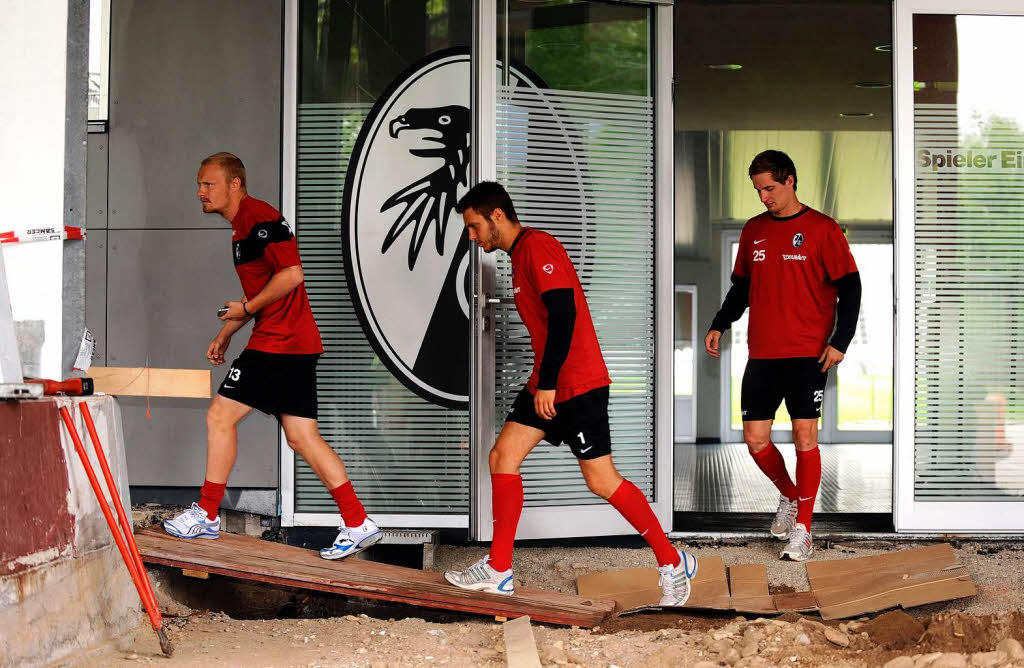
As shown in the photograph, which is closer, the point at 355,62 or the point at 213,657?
the point at 213,657

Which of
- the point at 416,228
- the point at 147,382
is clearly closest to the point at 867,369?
the point at 416,228

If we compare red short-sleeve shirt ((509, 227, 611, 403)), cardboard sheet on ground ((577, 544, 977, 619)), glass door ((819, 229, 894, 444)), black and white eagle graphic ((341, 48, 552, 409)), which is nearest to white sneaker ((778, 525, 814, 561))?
cardboard sheet on ground ((577, 544, 977, 619))

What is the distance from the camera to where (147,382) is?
4.13 meters

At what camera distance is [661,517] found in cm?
530

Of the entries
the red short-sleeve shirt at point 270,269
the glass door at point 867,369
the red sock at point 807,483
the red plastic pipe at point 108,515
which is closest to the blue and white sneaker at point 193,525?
the red short-sleeve shirt at point 270,269

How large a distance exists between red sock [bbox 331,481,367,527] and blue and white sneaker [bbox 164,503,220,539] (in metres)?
0.55

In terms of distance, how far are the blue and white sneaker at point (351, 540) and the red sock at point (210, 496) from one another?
1.69 ft

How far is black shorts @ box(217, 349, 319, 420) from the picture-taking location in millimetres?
4371

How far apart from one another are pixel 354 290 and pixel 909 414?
9.98 ft

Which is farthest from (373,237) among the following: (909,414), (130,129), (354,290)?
(909,414)

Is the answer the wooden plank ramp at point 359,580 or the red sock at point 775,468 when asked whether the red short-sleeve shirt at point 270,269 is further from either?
the red sock at point 775,468

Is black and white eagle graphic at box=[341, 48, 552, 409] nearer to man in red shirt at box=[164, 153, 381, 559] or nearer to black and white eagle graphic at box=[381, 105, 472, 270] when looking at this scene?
black and white eagle graphic at box=[381, 105, 472, 270]

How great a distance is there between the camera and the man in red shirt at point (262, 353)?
4336 mm

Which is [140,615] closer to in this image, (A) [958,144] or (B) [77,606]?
(B) [77,606]
